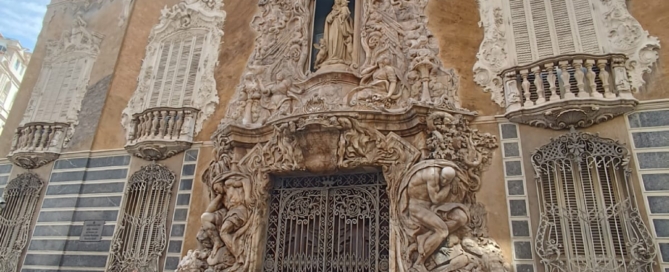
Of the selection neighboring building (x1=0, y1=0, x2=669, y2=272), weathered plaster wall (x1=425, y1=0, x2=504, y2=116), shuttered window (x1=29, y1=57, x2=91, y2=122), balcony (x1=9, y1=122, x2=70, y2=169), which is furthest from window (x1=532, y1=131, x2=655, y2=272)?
shuttered window (x1=29, y1=57, x2=91, y2=122)

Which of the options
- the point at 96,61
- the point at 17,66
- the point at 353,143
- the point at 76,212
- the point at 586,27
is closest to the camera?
the point at 353,143

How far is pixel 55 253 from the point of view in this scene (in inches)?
376

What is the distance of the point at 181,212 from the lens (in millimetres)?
9289

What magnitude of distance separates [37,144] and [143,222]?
12.5 ft

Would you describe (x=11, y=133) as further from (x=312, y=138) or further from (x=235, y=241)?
(x=312, y=138)

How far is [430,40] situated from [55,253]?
879 cm

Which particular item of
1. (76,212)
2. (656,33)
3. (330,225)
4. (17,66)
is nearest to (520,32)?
(656,33)

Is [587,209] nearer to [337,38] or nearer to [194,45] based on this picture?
[337,38]

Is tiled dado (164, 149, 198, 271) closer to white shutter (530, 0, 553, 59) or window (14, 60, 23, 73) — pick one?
white shutter (530, 0, 553, 59)

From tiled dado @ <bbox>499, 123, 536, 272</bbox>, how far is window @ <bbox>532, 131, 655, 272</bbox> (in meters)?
0.20

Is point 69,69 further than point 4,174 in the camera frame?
Yes

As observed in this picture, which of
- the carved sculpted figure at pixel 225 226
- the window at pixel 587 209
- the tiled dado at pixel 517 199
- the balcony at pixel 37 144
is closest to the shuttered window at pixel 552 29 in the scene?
the tiled dado at pixel 517 199

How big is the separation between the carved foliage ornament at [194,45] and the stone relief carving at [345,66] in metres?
0.96

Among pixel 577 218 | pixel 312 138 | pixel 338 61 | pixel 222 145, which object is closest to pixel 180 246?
pixel 222 145
